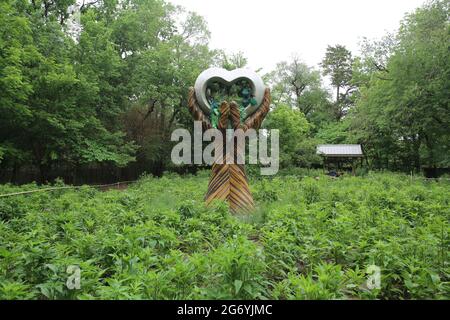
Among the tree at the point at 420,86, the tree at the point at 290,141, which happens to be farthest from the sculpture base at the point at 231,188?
the tree at the point at 290,141

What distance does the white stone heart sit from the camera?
27.5 feet

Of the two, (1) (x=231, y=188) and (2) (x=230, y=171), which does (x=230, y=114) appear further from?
(1) (x=231, y=188)

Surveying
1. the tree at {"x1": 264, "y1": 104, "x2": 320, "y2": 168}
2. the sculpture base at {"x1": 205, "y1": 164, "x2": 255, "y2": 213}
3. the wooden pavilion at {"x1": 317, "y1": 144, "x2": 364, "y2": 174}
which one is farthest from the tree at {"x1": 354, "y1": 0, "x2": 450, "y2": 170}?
the sculpture base at {"x1": 205, "y1": 164, "x2": 255, "y2": 213}

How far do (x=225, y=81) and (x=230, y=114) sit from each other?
922 millimetres

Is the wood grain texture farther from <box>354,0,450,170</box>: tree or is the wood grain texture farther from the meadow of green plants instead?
<box>354,0,450,170</box>: tree

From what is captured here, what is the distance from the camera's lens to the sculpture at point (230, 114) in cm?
798

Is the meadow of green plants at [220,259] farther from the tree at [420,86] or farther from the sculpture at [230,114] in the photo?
the tree at [420,86]

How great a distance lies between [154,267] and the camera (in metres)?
4.00

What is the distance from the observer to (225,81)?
8.52 metres

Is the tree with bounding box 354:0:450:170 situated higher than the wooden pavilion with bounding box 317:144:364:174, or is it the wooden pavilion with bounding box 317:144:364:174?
the tree with bounding box 354:0:450:170

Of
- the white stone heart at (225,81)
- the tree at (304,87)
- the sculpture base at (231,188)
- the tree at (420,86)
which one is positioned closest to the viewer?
the sculpture base at (231,188)

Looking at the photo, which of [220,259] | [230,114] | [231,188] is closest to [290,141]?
[230,114]

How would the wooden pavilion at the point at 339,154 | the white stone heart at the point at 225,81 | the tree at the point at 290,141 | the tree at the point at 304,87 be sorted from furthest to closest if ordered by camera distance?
the tree at the point at 304,87 < the wooden pavilion at the point at 339,154 < the tree at the point at 290,141 < the white stone heart at the point at 225,81
